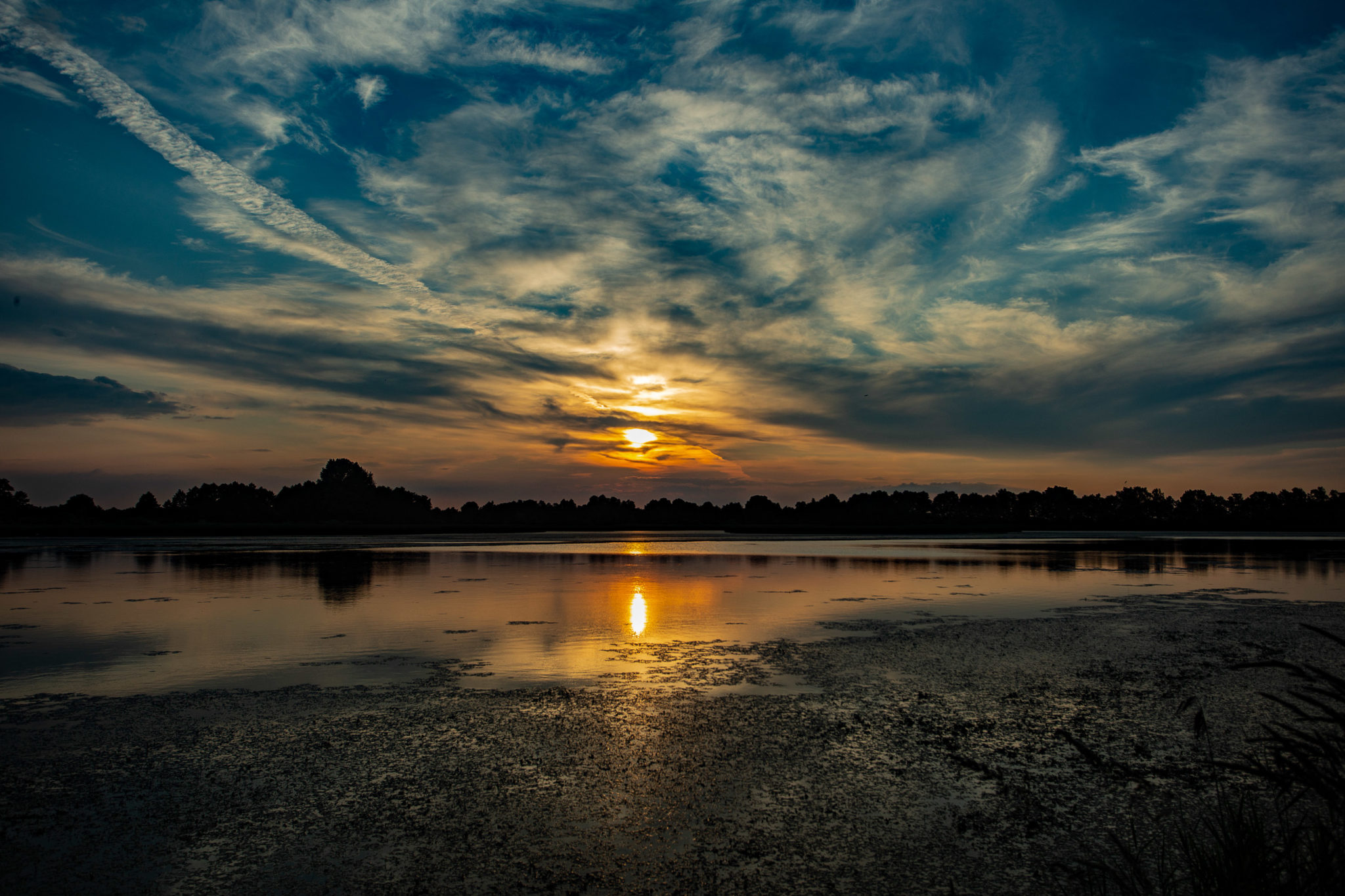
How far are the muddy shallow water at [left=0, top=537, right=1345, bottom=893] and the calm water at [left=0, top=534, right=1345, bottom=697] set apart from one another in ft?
5.87

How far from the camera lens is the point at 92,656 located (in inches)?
561

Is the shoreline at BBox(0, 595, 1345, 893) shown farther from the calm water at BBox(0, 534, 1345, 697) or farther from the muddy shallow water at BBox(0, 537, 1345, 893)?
the calm water at BBox(0, 534, 1345, 697)

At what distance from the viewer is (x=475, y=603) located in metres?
22.6

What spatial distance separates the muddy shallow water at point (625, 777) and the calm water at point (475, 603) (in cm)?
179

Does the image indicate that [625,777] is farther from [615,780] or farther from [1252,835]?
[1252,835]

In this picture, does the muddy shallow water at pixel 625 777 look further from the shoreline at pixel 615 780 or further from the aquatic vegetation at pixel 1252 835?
the aquatic vegetation at pixel 1252 835

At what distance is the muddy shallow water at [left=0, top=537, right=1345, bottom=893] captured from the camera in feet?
19.2

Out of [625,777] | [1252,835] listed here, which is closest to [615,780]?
[625,777]

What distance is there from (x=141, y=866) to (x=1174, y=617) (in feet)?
70.4

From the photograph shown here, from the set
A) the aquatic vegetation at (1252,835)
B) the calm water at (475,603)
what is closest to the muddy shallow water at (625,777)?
the aquatic vegetation at (1252,835)

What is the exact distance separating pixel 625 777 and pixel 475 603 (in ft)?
52.2

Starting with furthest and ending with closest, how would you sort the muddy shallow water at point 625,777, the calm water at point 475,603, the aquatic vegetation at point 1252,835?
the calm water at point 475,603
the muddy shallow water at point 625,777
the aquatic vegetation at point 1252,835

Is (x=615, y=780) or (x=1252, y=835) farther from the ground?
(x=1252, y=835)

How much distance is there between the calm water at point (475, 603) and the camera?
13484mm
